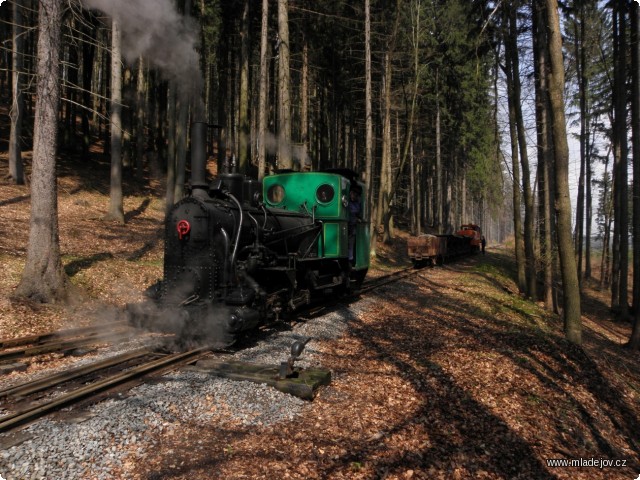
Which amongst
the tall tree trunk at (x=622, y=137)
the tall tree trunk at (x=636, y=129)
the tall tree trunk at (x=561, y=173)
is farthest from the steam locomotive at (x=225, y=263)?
the tall tree trunk at (x=622, y=137)

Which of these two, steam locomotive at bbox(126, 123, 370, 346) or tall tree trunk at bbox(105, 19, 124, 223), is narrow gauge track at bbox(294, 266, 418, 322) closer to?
steam locomotive at bbox(126, 123, 370, 346)

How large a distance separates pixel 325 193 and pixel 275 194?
4.19 feet

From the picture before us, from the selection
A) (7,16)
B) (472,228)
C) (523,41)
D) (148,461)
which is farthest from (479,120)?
(148,461)

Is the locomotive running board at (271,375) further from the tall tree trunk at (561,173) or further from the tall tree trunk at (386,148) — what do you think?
the tall tree trunk at (386,148)

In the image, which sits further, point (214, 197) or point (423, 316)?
point (423, 316)

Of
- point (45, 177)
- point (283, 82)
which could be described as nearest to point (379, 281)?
point (283, 82)

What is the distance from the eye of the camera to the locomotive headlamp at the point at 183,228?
673 centimetres

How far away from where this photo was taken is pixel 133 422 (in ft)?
13.6

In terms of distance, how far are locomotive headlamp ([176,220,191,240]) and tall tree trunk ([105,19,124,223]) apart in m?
10.5

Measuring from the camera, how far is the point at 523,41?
15.2m

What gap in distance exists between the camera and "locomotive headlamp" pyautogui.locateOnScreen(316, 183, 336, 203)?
9.88 m

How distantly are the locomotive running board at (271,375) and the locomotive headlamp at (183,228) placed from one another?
198 cm

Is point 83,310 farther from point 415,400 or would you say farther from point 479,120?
point 479,120

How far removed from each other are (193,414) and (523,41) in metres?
16.1
